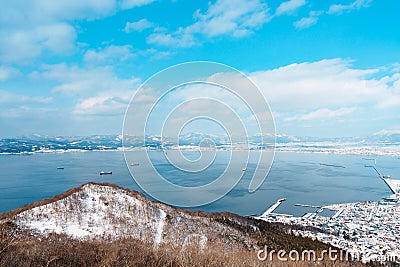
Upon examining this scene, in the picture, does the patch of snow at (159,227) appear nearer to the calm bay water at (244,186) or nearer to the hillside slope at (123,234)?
the hillside slope at (123,234)

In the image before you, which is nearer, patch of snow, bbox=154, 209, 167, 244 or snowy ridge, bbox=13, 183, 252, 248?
snowy ridge, bbox=13, 183, 252, 248

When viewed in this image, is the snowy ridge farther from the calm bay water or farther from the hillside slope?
the calm bay water

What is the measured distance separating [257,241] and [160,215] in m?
3.92

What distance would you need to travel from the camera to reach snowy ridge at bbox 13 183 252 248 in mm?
9289

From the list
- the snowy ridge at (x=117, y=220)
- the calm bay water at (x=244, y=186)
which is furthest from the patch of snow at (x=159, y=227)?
the calm bay water at (x=244, y=186)

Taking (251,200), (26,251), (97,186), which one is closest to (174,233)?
(97,186)

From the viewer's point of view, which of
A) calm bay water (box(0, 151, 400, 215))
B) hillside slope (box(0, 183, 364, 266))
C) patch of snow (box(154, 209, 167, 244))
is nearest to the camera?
hillside slope (box(0, 183, 364, 266))

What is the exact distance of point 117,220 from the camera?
33.5ft

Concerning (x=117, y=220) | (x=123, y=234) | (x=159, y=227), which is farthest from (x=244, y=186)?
(x=123, y=234)

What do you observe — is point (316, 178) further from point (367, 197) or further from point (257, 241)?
point (257, 241)

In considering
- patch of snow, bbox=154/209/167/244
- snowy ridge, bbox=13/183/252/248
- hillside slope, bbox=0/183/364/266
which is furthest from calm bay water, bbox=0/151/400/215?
patch of snow, bbox=154/209/167/244

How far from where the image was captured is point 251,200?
91.7 feet

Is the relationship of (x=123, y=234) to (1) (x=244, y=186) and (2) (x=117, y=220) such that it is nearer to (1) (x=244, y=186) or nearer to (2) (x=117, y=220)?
(2) (x=117, y=220)

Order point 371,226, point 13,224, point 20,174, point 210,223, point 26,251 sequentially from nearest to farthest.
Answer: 1. point 26,251
2. point 13,224
3. point 210,223
4. point 371,226
5. point 20,174
